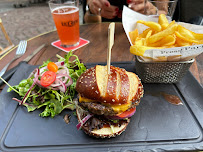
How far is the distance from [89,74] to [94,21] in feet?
7.35

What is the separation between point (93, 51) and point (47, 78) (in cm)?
99

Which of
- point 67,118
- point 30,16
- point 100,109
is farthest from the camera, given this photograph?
point 30,16

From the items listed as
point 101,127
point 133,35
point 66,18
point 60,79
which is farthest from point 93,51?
point 101,127

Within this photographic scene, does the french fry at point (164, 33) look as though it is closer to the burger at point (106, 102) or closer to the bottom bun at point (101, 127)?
the burger at point (106, 102)

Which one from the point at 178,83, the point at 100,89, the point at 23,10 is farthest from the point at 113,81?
the point at 23,10

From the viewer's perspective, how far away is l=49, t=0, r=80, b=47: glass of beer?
7.72 ft

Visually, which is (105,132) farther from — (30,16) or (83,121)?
(30,16)

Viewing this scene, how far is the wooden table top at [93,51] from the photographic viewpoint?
2.20 metres

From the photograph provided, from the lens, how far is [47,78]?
5.42 feet

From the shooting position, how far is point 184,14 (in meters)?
4.12

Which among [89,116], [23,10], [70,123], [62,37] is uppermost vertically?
[62,37]

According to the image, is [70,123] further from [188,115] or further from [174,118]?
[188,115]

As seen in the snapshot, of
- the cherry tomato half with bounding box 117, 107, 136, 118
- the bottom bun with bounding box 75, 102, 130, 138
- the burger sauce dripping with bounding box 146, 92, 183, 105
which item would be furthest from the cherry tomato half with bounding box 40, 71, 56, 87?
the burger sauce dripping with bounding box 146, 92, 183, 105

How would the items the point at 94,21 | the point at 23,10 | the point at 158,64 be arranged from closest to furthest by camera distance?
the point at 158,64 → the point at 94,21 → the point at 23,10
